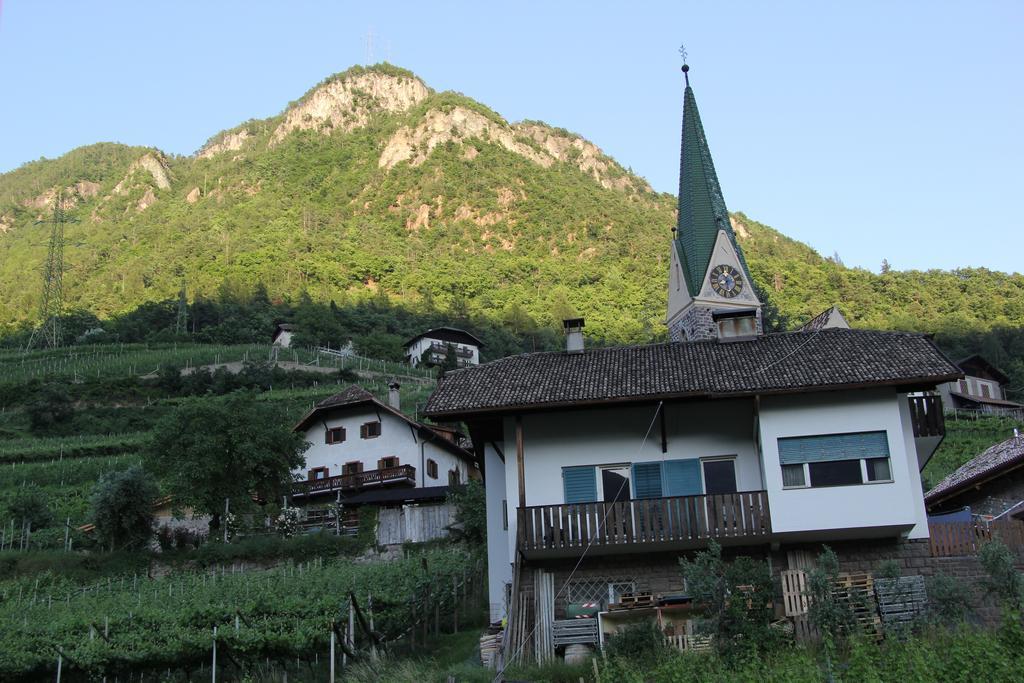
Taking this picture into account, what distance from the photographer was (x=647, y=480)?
2170 centimetres

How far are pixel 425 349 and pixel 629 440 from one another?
290 ft

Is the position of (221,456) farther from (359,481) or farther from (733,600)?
(733,600)

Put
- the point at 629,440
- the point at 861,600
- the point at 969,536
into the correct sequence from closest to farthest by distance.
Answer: the point at 861,600, the point at 969,536, the point at 629,440

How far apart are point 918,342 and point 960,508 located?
22.7 ft

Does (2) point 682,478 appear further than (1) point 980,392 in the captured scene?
No

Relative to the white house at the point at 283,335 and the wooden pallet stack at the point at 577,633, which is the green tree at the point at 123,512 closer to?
the wooden pallet stack at the point at 577,633

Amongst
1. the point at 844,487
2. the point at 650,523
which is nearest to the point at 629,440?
the point at 650,523

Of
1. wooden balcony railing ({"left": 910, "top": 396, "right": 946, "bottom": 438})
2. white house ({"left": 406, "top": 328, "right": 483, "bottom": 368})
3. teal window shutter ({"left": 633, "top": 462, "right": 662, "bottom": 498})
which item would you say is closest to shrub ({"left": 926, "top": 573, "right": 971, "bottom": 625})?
wooden balcony railing ({"left": 910, "top": 396, "right": 946, "bottom": 438})

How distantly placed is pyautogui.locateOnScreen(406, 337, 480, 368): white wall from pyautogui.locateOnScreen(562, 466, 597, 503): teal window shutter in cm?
8656

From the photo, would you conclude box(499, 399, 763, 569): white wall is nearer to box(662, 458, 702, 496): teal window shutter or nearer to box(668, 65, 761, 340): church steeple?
box(662, 458, 702, 496): teal window shutter

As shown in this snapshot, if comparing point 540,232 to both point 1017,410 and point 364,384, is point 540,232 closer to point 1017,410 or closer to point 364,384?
point 364,384

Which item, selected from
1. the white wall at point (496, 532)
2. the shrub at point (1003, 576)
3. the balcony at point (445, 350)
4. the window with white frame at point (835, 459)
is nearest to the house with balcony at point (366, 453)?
the white wall at point (496, 532)

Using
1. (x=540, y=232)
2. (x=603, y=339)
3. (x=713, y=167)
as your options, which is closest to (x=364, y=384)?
(x=603, y=339)

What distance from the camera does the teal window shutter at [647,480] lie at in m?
21.6
